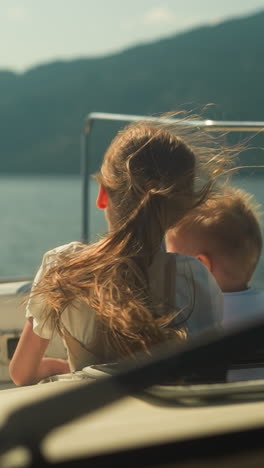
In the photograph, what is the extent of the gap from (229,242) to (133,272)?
1.33ft

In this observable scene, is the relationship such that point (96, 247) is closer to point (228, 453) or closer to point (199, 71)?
point (228, 453)

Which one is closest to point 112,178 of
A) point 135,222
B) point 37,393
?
point 135,222

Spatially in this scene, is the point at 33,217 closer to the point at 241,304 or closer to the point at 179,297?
the point at 241,304

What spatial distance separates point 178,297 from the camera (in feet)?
4.15

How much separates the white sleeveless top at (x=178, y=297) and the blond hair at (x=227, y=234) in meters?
0.25

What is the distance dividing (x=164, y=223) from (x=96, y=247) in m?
0.10

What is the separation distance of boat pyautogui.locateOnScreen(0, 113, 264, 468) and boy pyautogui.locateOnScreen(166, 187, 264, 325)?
61 centimetres

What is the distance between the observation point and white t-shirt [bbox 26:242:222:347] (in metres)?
1.25

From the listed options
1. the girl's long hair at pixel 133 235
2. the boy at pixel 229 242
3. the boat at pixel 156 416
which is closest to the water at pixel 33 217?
the boy at pixel 229 242

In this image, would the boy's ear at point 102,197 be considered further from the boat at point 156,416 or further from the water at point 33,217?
the water at point 33,217

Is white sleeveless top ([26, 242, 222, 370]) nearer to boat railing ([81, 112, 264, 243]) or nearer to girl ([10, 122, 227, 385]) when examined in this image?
girl ([10, 122, 227, 385])

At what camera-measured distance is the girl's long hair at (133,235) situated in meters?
1.19

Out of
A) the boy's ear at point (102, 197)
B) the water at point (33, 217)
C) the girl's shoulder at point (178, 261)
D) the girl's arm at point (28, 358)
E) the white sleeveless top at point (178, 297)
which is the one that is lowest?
the water at point (33, 217)

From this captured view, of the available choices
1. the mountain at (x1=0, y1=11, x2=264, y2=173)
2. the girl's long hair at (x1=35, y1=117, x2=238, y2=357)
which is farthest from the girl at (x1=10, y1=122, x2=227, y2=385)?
the mountain at (x1=0, y1=11, x2=264, y2=173)
